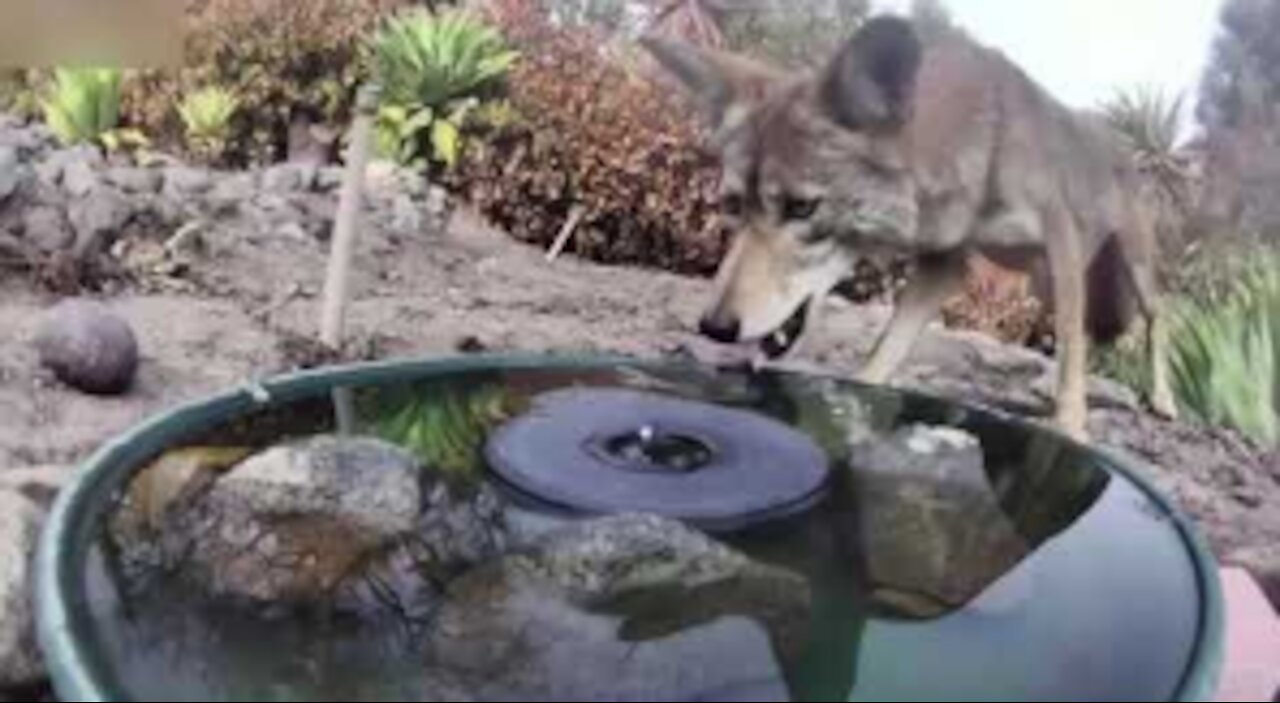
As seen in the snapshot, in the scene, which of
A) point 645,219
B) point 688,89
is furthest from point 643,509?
point 645,219

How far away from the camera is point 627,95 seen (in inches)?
330

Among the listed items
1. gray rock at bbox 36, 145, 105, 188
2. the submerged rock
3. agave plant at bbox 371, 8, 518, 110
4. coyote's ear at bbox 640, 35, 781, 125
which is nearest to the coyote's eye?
coyote's ear at bbox 640, 35, 781, 125

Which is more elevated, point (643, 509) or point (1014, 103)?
point (1014, 103)

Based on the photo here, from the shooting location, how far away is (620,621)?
197cm

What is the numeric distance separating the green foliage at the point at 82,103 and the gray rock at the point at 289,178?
3.81 feet

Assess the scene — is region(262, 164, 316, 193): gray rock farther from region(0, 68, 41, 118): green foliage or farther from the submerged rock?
the submerged rock

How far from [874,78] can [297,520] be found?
1698mm

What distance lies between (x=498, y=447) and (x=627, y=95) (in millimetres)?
5910

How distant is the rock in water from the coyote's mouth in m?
1.73

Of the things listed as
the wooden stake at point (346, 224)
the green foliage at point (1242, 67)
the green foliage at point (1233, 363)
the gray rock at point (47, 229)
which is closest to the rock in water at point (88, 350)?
the wooden stake at point (346, 224)

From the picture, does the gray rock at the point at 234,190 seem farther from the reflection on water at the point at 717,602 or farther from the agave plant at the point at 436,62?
the reflection on water at the point at 717,602

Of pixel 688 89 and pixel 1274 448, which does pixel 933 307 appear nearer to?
pixel 688 89

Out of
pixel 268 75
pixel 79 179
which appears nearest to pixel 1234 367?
pixel 79 179

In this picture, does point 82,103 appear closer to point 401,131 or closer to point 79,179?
point 401,131
